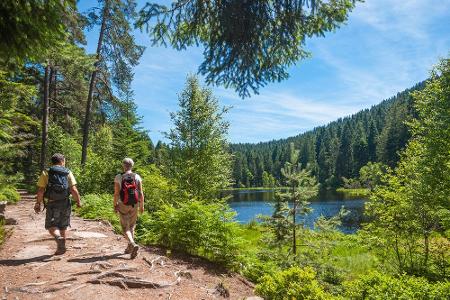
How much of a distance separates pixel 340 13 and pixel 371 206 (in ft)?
36.3

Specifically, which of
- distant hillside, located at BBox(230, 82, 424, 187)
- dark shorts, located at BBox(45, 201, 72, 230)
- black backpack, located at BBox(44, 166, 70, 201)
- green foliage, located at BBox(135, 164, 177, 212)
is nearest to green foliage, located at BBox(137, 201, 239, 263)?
dark shorts, located at BBox(45, 201, 72, 230)

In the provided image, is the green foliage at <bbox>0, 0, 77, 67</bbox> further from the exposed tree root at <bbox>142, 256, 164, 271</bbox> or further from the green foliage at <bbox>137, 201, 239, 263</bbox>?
the green foliage at <bbox>137, 201, 239, 263</bbox>

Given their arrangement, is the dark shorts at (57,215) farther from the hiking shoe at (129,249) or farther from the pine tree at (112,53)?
the pine tree at (112,53)

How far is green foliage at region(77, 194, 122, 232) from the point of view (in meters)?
11.4

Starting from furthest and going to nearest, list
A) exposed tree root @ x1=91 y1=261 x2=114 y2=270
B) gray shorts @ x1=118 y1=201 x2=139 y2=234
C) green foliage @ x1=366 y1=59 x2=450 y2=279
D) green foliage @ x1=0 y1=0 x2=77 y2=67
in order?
green foliage @ x1=366 y1=59 x2=450 y2=279
gray shorts @ x1=118 y1=201 x2=139 y2=234
exposed tree root @ x1=91 y1=261 x2=114 y2=270
green foliage @ x1=0 y1=0 x2=77 y2=67

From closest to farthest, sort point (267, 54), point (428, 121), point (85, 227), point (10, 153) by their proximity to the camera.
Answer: point (267, 54), point (85, 227), point (10, 153), point (428, 121)

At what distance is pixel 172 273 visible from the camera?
275 inches

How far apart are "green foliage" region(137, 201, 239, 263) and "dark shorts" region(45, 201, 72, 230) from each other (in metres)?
2.43

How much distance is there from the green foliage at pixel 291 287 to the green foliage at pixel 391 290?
0.60m

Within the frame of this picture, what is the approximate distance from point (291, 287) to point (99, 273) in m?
3.24

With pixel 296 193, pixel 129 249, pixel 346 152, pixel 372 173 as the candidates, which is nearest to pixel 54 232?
pixel 129 249

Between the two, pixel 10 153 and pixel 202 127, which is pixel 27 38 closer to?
pixel 10 153

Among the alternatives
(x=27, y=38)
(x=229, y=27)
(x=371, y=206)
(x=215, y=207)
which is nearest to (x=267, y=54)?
(x=229, y=27)

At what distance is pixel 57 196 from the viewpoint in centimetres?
691
